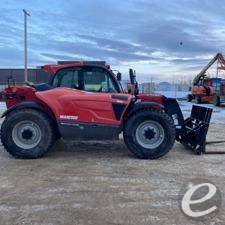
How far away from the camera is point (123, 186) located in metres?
7.18

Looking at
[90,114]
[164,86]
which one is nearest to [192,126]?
[90,114]

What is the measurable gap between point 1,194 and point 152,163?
349cm

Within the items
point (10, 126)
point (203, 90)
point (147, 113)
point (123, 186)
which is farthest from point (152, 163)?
point (203, 90)

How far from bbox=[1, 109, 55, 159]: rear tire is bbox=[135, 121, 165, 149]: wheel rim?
1.86 meters

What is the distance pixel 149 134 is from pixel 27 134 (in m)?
2.57

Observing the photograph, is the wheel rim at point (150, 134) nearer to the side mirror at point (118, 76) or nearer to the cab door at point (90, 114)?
the cab door at point (90, 114)

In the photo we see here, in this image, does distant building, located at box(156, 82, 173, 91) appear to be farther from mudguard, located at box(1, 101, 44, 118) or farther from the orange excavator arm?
mudguard, located at box(1, 101, 44, 118)

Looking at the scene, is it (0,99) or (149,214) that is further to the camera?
(0,99)

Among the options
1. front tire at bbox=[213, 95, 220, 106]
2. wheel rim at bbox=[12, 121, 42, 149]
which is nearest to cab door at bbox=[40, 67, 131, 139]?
wheel rim at bbox=[12, 121, 42, 149]

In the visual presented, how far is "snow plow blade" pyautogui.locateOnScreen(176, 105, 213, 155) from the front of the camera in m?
10.2

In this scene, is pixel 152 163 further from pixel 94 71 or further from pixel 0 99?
pixel 0 99

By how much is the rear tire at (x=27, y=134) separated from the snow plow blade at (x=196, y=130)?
3.20m

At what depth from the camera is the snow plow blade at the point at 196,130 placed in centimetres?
1016

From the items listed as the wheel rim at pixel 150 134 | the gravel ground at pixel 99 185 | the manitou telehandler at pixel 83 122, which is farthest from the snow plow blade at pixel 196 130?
the wheel rim at pixel 150 134
